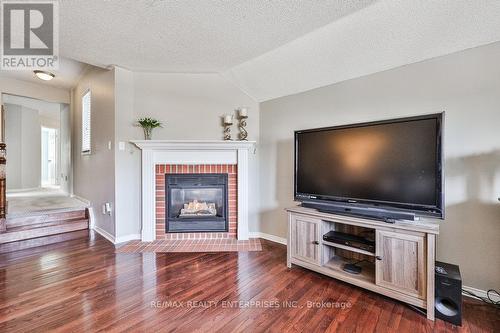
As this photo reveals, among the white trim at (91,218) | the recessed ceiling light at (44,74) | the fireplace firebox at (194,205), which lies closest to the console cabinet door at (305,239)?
Answer: the fireplace firebox at (194,205)

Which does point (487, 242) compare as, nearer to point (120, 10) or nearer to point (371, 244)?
point (371, 244)

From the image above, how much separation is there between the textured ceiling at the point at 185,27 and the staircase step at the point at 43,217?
7.34ft

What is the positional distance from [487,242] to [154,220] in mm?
3379

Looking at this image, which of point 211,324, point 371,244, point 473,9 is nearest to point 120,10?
point 211,324

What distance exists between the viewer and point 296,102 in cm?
286

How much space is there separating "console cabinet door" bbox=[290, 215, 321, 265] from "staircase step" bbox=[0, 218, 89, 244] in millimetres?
3226

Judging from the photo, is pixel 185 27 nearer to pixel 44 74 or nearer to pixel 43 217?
pixel 44 74

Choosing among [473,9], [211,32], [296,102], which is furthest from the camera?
[296,102]

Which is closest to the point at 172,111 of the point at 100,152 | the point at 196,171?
the point at 196,171

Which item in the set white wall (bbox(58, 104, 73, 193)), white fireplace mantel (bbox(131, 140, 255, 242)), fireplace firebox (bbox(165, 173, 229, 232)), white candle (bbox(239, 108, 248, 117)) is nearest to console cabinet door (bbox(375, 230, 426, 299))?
white fireplace mantel (bbox(131, 140, 255, 242))

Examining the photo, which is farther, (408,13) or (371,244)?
(371,244)

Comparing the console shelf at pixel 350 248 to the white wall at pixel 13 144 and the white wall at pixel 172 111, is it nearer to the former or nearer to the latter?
the white wall at pixel 172 111

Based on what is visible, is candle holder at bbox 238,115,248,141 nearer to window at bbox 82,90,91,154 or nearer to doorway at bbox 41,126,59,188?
window at bbox 82,90,91,154

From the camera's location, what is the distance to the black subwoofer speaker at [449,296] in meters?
1.51
